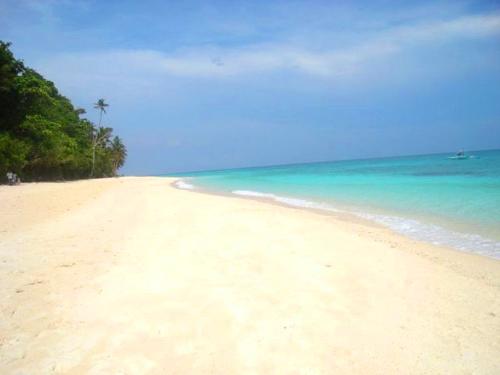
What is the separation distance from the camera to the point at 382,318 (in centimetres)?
328

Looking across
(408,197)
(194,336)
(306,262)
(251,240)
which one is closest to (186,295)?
(194,336)

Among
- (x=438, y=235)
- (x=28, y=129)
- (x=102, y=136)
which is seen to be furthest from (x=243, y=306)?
(x=102, y=136)

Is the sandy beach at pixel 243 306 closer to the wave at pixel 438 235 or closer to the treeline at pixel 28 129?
the wave at pixel 438 235

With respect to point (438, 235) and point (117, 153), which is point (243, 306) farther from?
point (117, 153)

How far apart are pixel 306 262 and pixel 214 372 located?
278 cm

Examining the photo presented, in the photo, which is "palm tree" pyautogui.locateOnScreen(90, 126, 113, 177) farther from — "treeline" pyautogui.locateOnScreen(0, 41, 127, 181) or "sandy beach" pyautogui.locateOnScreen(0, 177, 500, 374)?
"sandy beach" pyautogui.locateOnScreen(0, 177, 500, 374)

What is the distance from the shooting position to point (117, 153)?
2484 inches

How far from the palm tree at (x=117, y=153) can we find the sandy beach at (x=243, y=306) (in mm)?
60492

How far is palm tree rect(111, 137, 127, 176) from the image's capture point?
61.7 meters

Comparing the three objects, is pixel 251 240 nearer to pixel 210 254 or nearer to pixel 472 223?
pixel 210 254

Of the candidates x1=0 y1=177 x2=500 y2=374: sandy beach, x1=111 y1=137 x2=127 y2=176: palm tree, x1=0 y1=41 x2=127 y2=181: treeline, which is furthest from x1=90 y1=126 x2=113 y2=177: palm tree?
x1=0 y1=177 x2=500 y2=374: sandy beach

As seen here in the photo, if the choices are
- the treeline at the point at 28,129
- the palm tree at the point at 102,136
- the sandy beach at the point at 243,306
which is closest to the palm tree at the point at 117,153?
the palm tree at the point at 102,136

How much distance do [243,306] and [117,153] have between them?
2615 inches

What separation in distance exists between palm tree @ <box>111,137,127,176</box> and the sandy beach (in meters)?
60.5
